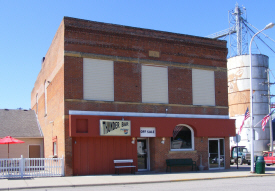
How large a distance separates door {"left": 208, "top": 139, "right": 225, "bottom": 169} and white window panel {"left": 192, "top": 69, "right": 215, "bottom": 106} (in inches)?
111

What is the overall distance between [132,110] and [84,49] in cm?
488

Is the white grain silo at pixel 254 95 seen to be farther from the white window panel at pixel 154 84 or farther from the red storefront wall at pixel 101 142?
the white window panel at pixel 154 84

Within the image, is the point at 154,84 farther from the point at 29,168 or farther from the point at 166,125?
the point at 29,168

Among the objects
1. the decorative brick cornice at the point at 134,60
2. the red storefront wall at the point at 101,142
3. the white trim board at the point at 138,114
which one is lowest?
the red storefront wall at the point at 101,142

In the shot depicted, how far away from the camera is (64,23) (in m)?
20.2

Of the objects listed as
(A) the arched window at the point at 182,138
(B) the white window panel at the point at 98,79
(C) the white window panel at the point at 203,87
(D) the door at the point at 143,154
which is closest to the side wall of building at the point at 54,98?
(B) the white window panel at the point at 98,79

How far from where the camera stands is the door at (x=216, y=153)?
24.1 meters

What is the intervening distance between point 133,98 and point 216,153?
759cm

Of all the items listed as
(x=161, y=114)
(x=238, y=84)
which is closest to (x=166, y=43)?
(x=161, y=114)

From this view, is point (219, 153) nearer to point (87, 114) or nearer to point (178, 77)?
point (178, 77)

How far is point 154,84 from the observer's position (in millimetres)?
22578

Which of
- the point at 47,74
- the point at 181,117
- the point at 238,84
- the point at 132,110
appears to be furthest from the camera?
the point at 238,84

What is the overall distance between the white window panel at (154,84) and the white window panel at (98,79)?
2.36m

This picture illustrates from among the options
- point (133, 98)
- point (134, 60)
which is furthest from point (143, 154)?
point (134, 60)
